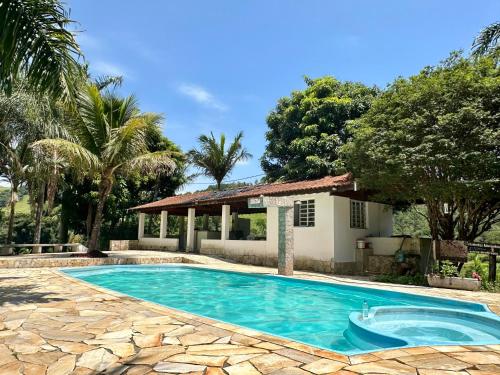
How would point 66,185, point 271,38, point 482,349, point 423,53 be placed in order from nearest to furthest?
point 482,349 → point 423,53 → point 271,38 → point 66,185

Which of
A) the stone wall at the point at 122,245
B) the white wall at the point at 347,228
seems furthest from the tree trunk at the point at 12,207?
the white wall at the point at 347,228

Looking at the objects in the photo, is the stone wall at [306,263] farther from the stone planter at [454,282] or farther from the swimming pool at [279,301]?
the stone planter at [454,282]

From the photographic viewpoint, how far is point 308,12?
13008mm

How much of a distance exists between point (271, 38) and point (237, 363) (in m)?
13.9

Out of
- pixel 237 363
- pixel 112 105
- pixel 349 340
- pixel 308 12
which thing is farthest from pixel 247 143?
pixel 237 363

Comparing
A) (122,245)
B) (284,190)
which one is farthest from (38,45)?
(122,245)

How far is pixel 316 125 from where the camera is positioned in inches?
944

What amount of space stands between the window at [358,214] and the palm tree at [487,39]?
7.43 m

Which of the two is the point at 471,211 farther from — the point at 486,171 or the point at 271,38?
the point at 271,38

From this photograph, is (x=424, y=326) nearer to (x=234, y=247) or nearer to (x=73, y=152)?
(x=234, y=247)

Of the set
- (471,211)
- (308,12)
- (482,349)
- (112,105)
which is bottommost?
(482,349)

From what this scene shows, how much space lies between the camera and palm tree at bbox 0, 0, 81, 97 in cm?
634

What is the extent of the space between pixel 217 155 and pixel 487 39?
19.7 metres

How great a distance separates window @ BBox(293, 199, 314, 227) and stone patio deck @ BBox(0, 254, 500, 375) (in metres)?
10.3
